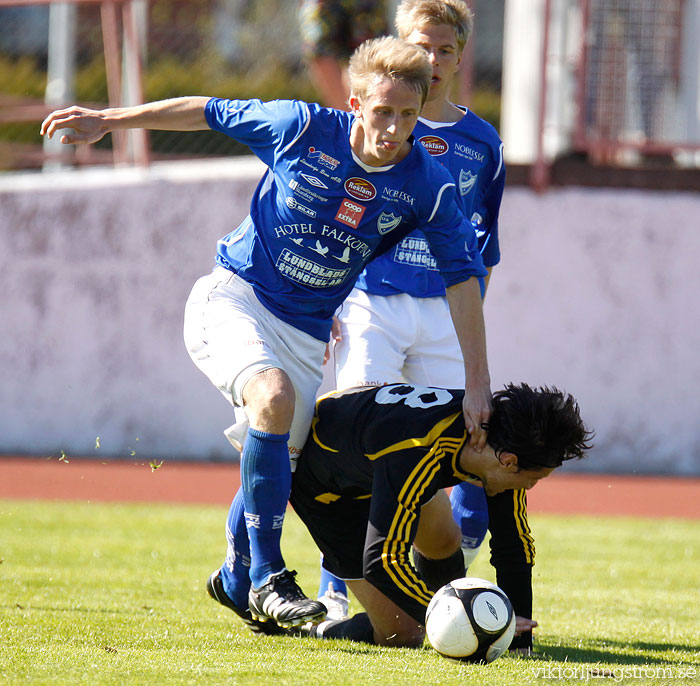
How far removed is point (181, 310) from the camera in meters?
10.6

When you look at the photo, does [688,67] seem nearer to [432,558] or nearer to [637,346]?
[637,346]

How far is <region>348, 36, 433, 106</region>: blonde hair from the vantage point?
13.4 ft

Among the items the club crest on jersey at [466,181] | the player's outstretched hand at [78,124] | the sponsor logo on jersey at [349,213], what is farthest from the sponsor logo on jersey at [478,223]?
the player's outstretched hand at [78,124]

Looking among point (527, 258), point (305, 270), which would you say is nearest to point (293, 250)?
point (305, 270)

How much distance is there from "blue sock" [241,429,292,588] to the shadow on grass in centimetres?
98

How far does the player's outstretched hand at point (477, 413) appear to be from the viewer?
3.90 metres

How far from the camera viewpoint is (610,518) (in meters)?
8.69

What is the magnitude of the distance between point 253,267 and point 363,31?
6.01m

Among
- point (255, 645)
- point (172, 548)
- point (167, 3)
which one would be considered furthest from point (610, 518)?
point (167, 3)

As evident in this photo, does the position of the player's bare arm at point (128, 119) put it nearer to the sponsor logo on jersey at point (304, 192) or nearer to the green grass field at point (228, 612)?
the sponsor logo on jersey at point (304, 192)

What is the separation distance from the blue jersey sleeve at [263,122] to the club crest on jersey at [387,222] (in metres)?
0.43

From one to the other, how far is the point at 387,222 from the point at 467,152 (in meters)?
0.79

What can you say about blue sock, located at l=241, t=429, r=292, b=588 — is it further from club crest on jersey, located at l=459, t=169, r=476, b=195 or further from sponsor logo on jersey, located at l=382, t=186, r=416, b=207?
club crest on jersey, located at l=459, t=169, r=476, b=195

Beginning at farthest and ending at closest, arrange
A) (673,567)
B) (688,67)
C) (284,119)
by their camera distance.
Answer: (688,67) < (673,567) < (284,119)
